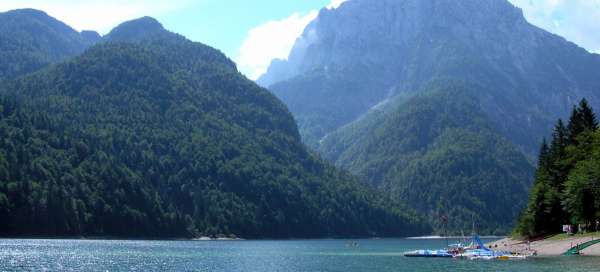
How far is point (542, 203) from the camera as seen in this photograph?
452 feet

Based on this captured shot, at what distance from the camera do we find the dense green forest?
118 m

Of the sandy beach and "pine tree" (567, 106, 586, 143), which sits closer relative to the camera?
the sandy beach

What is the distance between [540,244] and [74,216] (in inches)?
4346

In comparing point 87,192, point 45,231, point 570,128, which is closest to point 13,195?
point 45,231

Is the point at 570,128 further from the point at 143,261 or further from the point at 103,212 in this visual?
the point at 103,212

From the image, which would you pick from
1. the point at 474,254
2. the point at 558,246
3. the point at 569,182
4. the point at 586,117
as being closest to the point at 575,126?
the point at 586,117

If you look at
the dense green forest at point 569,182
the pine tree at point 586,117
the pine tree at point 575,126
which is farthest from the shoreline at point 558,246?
the pine tree at point 586,117

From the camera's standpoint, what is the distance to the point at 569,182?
120812 millimetres

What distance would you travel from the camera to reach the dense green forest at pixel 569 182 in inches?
4641

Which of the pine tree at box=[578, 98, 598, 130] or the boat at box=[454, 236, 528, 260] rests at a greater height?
the pine tree at box=[578, 98, 598, 130]

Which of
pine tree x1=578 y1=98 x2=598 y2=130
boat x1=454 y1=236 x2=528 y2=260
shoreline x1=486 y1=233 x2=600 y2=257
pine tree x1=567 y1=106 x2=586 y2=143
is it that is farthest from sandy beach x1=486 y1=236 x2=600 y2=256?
pine tree x1=578 y1=98 x2=598 y2=130

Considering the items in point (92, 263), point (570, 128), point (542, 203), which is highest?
point (570, 128)

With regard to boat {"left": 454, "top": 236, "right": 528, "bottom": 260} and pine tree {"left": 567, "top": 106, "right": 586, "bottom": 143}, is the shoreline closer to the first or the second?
boat {"left": 454, "top": 236, "right": 528, "bottom": 260}

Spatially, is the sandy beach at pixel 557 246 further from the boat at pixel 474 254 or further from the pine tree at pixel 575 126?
the pine tree at pixel 575 126
